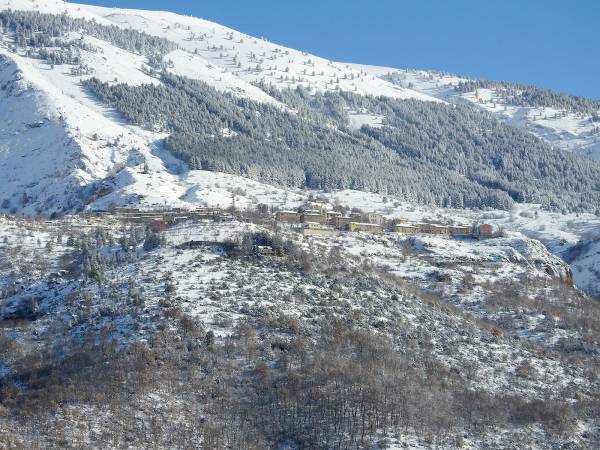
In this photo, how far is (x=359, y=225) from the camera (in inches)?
4761

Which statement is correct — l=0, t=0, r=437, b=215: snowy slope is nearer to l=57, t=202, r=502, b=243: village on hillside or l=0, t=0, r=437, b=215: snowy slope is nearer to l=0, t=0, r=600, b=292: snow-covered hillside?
l=0, t=0, r=600, b=292: snow-covered hillside

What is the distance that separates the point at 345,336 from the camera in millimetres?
67125

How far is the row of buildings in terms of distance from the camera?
114 metres

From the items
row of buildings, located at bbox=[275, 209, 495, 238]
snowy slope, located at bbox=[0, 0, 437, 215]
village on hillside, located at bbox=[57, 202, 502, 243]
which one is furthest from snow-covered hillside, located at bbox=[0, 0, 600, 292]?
row of buildings, located at bbox=[275, 209, 495, 238]

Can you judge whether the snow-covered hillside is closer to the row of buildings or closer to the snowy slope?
the snowy slope

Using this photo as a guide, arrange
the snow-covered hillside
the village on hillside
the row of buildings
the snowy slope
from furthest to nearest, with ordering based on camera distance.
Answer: the snowy slope
the snow-covered hillside
the row of buildings
the village on hillside

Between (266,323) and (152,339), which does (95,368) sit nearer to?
(152,339)

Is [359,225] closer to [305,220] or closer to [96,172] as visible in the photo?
[305,220]

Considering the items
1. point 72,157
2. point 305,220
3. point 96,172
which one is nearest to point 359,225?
point 305,220

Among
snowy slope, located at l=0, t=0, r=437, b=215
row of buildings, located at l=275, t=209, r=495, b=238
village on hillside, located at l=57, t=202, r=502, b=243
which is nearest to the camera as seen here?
village on hillside, located at l=57, t=202, r=502, b=243

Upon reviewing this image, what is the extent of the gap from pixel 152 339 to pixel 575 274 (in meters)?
90.1

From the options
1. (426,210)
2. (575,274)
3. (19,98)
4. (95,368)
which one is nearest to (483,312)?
(95,368)

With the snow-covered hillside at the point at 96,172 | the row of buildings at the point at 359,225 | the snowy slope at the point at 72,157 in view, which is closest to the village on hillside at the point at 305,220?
the row of buildings at the point at 359,225

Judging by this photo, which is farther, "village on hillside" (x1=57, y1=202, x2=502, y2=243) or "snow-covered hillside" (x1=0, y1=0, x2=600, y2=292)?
"snow-covered hillside" (x1=0, y1=0, x2=600, y2=292)
